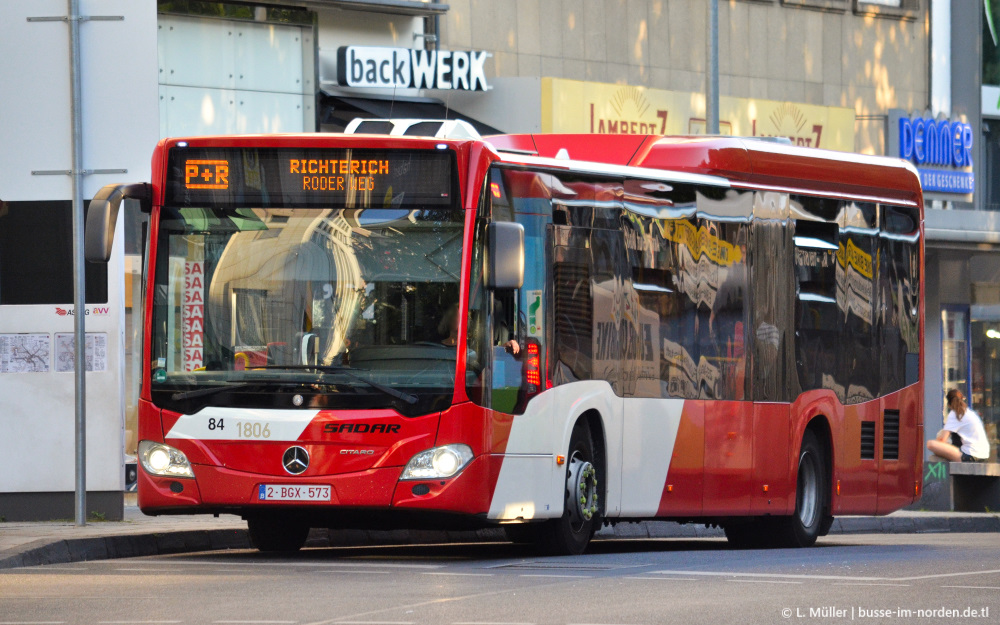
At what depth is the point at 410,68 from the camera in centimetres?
2384

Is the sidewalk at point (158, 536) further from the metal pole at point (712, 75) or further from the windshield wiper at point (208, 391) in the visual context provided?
the metal pole at point (712, 75)

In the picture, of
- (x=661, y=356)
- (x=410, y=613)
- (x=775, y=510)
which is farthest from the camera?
(x=775, y=510)

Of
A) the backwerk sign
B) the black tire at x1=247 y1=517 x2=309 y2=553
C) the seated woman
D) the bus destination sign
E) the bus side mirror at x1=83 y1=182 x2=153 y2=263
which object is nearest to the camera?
the bus side mirror at x1=83 y1=182 x2=153 y2=263

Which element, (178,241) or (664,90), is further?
(664,90)

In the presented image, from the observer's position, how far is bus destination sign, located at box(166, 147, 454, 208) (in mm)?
12930

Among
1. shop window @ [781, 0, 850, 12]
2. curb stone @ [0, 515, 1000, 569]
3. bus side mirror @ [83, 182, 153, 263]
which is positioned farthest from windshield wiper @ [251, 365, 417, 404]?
shop window @ [781, 0, 850, 12]

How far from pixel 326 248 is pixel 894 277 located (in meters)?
6.79

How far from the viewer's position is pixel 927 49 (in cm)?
3186

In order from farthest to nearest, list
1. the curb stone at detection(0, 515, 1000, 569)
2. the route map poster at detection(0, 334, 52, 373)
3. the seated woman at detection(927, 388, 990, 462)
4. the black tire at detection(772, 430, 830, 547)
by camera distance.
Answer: the seated woman at detection(927, 388, 990, 462) < the route map poster at detection(0, 334, 52, 373) < the black tire at detection(772, 430, 830, 547) < the curb stone at detection(0, 515, 1000, 569)

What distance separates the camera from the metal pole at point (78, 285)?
16.1 meters

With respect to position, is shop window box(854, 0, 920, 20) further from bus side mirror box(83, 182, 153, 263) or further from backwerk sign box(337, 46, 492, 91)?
bus side mirror box(83, 182, 153, 263)

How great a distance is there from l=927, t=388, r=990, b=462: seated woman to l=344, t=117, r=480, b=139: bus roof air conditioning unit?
12.1 m

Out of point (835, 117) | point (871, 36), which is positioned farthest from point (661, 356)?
point (871, 36)

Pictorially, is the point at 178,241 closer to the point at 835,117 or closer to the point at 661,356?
the point at 661,356
